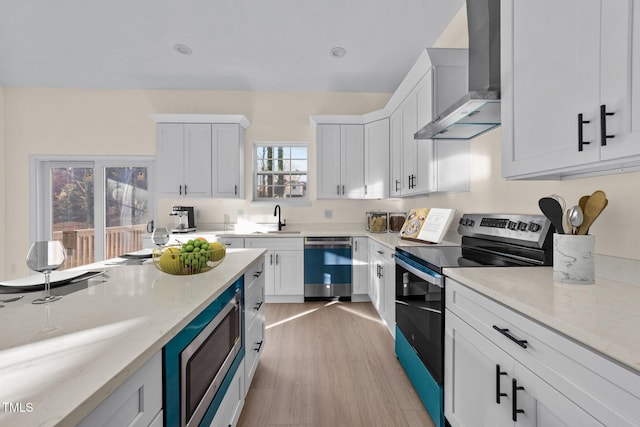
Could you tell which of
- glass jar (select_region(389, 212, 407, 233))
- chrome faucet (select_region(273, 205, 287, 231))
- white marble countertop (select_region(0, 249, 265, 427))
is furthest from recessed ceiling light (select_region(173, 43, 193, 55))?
glass jar (select_region(389, 212, 407, 233))

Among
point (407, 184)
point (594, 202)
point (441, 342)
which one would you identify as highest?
point (407, 184)

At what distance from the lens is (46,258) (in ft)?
A: 3.27

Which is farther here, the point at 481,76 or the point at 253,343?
the point at 253,343

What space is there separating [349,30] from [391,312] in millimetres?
2814

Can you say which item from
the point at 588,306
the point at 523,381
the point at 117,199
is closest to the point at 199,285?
the point at 523,381

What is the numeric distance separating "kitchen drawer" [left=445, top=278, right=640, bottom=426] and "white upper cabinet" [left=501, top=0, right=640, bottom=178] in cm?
60

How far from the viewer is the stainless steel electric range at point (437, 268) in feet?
4.78

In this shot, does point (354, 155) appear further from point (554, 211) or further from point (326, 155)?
point (554, 211)

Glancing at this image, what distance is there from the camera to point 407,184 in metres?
2.93

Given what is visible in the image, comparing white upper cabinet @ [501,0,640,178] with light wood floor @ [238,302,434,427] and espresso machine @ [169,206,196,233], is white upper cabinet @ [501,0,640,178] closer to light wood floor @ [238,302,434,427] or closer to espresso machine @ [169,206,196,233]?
light wood floor @ [238,302,434,427]

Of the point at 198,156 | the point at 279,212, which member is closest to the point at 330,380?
the point at 279,212

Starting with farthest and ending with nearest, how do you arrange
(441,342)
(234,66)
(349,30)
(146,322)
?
1. (234,66)
2. (349,30)
3. (441,342)
4. (146,322)

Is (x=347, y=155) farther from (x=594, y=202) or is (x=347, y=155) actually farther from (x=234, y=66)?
(x=594, y=202)

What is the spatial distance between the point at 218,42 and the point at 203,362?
3.26 m
